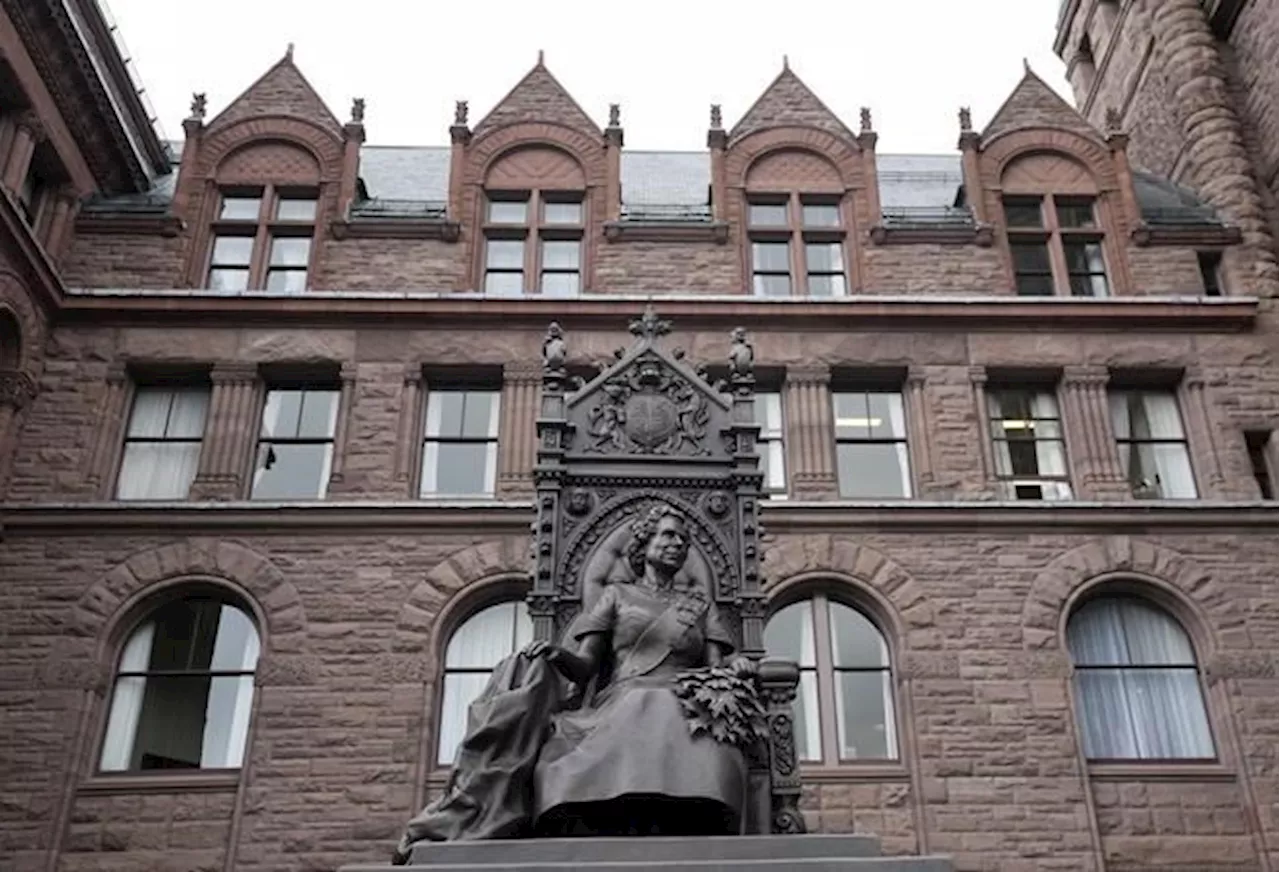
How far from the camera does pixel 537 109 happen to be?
798 inches

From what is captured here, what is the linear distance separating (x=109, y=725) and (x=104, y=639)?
1079 millimetres

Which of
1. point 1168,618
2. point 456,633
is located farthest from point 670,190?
point 1168,618

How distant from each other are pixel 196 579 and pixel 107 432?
2787 mm

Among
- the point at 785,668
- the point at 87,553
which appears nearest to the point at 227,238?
the point at 87,553

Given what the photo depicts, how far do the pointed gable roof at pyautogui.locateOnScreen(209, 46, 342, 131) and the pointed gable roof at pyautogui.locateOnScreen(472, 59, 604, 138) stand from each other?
2.66 m

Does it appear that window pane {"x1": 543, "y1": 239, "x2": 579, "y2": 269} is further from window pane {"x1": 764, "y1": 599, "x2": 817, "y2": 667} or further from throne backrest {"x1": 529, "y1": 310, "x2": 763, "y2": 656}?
throne backrest {"x1": 529, "y1": 310, "x2": 763, "y2": 656}

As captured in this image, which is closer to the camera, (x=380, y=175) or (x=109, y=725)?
(x=109, y=725)

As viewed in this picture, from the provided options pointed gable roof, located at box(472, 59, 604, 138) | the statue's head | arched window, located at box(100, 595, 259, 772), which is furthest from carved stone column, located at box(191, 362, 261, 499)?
the statue's head

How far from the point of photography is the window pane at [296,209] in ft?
62.7

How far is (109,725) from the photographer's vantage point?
15086 millimetres

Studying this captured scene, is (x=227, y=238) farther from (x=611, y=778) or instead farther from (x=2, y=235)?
(x=611, y=778)

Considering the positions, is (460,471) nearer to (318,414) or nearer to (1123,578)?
(318,414)

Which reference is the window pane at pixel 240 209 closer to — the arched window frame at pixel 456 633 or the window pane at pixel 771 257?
the arched window frame at pixel 456 633

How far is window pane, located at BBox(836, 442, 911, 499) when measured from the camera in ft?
55.8
